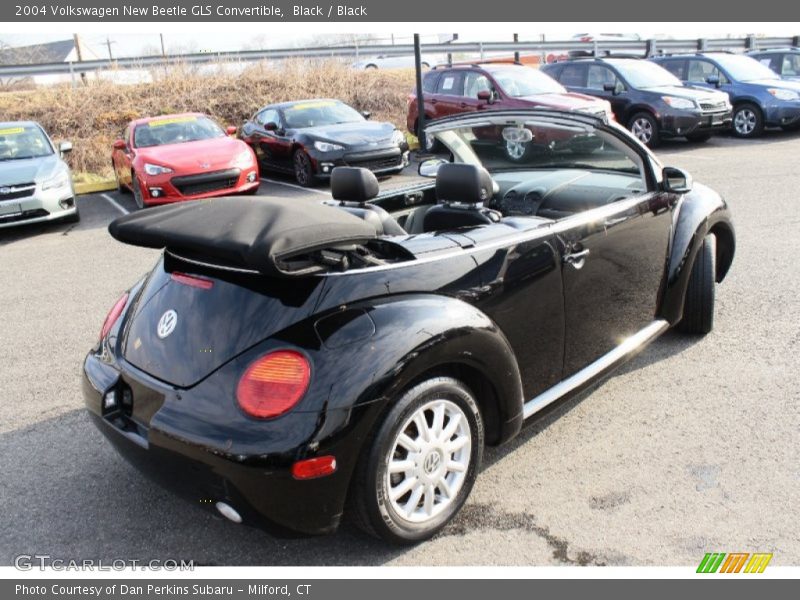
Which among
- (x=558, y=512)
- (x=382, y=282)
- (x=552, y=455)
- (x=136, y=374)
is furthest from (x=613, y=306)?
(x=136, y=374)

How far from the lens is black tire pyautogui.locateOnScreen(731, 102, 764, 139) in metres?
15.6

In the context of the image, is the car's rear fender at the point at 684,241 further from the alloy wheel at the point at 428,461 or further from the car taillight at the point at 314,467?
the car taillight at the point at 314,467

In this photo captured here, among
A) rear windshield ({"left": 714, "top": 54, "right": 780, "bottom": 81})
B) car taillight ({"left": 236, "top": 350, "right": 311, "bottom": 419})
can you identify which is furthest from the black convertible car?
rear windshield ({"left": 714, "top": 54, "right": 780, "bottom": 81})

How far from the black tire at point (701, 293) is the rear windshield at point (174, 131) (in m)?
9.06

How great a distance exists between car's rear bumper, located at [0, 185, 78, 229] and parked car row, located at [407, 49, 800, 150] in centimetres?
726

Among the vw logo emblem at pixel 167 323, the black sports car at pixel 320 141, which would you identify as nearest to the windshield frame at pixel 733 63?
the black sports car at pixel 320 141

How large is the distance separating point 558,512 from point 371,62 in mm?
26385

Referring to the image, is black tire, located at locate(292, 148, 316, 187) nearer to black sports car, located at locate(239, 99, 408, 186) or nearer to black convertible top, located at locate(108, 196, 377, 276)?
black sports car, located at locate(239, 99, 408, 186)

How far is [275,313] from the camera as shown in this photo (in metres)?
2.66

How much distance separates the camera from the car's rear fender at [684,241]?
4359 millimetres

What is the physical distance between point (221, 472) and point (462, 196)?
1843mm

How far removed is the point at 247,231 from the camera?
2682mm

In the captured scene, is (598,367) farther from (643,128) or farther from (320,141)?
(643,128)

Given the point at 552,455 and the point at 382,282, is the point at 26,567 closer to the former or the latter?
the point at 382,282
